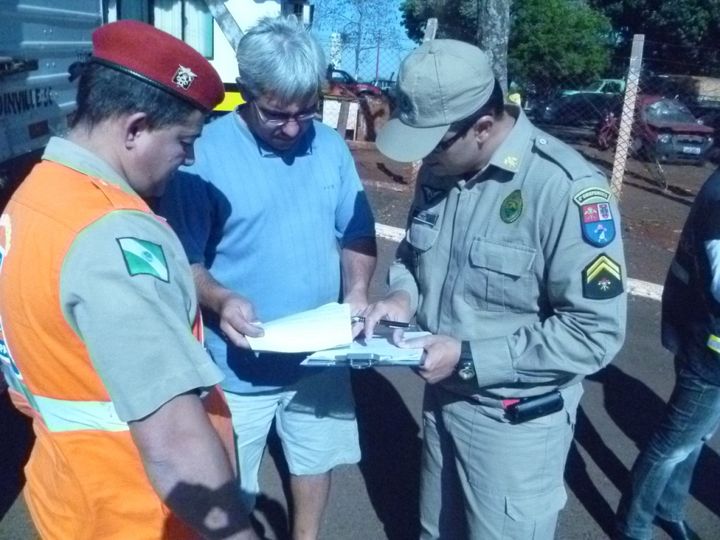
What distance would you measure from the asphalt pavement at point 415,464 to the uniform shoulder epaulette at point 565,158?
1.97 meters

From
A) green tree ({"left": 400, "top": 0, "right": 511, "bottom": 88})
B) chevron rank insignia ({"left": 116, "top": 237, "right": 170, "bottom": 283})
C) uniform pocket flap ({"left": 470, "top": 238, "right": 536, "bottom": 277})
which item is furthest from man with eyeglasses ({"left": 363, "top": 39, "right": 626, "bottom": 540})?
green tree ({"left": 400, "top": 0, "right": 511, "bottom": 88})

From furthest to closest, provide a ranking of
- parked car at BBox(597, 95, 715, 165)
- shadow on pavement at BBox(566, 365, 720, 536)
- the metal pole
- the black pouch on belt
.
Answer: parked car at BBox(597, 95, 715, 165), the metal pole, shadow on pavement at BBox(566, 365, 720, 536), the black pouch on belt

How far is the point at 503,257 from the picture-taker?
2.25 meters

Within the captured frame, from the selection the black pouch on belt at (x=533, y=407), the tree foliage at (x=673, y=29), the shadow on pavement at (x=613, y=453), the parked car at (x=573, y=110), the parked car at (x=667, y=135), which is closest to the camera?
the black pouch on belt at (x=533, y=407)

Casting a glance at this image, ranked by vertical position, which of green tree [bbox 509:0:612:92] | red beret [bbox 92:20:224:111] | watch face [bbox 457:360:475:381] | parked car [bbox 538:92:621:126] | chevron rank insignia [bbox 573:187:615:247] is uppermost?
red beret [bbox 92:20:224:111]

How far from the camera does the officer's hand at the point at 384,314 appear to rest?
243 centimetres

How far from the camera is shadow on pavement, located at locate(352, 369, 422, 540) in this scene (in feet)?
12.1

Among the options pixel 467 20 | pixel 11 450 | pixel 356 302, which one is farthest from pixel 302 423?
pixel 467 20

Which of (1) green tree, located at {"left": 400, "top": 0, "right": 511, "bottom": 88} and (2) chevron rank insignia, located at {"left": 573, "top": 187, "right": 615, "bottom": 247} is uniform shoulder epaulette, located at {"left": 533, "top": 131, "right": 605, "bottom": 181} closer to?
(2) chevron rank insignia, located at {"left": 573, "top": 187, "right": 615, "bottom": 247}

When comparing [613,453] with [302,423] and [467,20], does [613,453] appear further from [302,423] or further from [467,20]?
[467,20]

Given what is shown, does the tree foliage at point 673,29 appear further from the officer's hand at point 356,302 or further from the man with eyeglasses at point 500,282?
the man with eyeglasses at point 500,282

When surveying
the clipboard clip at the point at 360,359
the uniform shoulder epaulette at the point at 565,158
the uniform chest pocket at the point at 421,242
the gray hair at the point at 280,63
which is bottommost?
the clipboard clip at the point at 360,359

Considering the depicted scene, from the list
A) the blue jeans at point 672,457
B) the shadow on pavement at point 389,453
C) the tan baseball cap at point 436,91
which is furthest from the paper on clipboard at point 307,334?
the shadow on pavement at point 389,453

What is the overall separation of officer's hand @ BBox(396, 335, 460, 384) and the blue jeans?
118 cm
